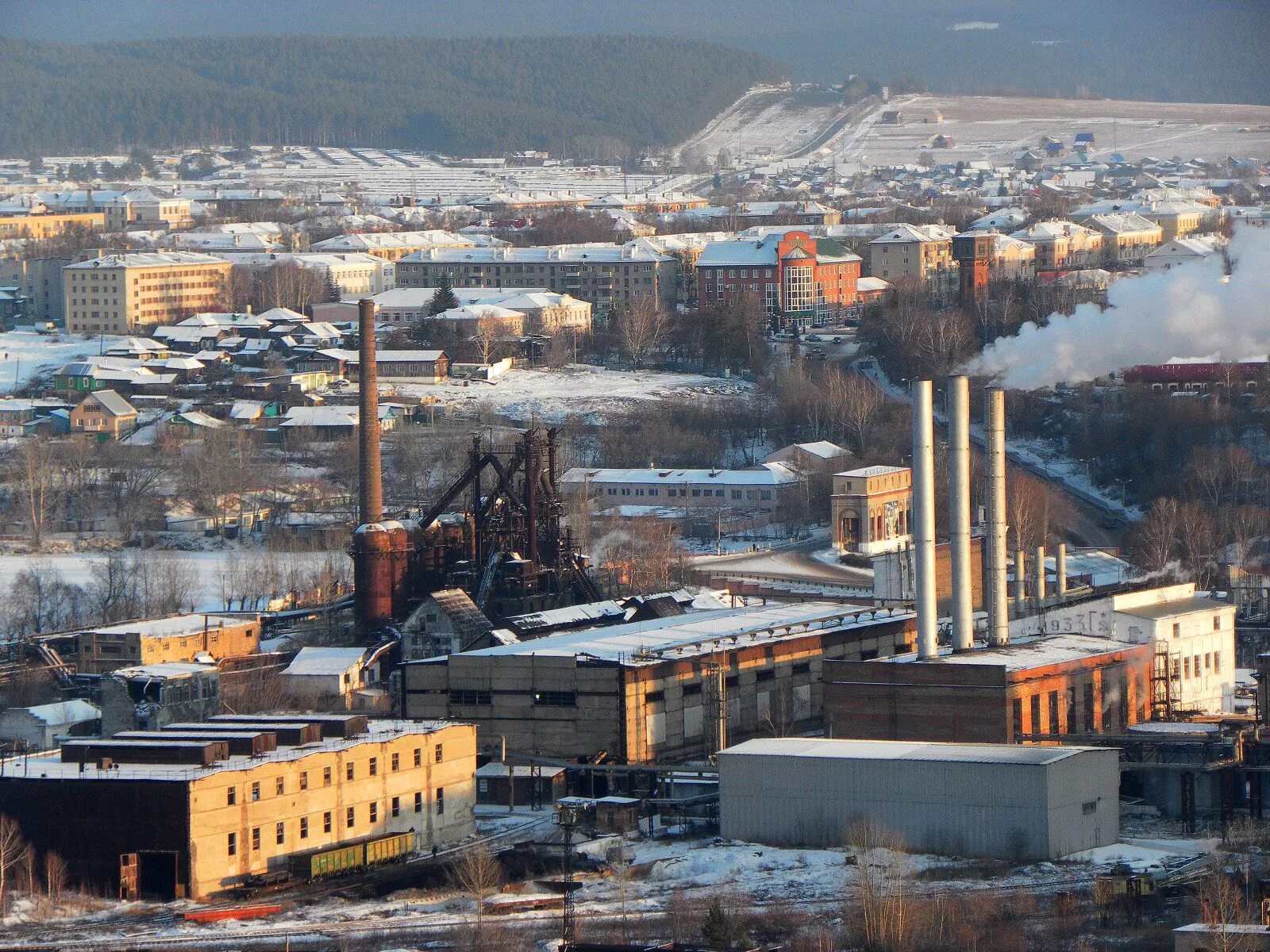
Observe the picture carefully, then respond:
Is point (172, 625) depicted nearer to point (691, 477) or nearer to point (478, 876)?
point (478, 876)

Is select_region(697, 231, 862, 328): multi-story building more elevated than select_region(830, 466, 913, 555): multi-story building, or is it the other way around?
select_region(697, 231, 862, 328): multi-story building

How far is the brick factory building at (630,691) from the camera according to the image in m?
26.5

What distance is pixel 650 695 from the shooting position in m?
26.6

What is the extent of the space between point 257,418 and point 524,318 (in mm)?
Answer: 10094

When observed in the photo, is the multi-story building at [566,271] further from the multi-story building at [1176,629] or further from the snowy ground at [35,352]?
the multi-story building at [1176,629]

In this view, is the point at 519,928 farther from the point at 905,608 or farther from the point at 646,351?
the point at 646,351

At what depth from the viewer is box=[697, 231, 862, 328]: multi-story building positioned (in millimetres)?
60656

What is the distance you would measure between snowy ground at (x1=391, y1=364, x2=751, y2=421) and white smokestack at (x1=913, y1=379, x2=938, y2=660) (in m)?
19.4

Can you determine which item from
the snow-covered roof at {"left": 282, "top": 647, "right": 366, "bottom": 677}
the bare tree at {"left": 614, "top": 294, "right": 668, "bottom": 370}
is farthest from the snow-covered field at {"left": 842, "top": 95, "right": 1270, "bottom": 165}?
the snow-covered roof at {"left": 282, "top": 647, "right": 366, "bottom": 677}

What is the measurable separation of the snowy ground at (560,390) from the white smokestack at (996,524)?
19.3 meters

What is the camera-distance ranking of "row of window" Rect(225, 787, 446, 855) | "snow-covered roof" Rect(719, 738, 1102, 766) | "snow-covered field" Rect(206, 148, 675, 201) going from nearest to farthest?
"row of window" Rect(225, 787, 446, 855) < "snow-covered roof" Rect(719, 738, 1102, 766) < "snow-covered field" Rect(206, 148, 675, 201)

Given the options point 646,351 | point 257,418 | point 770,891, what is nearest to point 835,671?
point 770,891

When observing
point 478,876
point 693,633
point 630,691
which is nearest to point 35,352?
point 693,633

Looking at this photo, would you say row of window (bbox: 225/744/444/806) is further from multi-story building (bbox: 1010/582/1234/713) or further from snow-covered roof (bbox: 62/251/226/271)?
snow-covered roof (bbox: 62/251/226/271)
